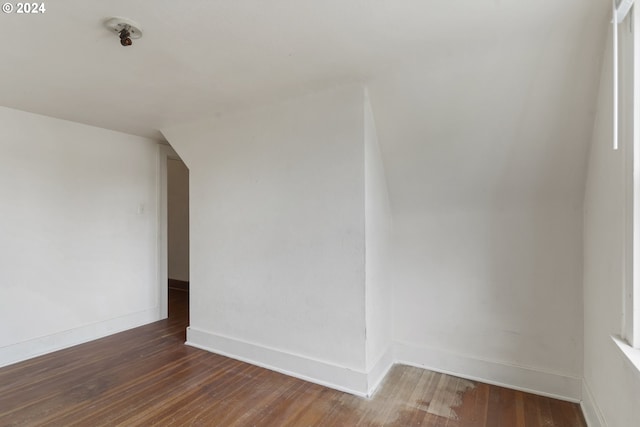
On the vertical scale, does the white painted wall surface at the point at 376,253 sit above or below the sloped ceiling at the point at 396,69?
below

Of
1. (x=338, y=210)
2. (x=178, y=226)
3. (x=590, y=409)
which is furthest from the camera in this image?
(x=178, y=226)

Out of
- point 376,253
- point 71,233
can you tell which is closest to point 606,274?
point 376,253

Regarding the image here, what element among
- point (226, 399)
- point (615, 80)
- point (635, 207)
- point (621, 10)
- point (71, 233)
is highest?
point (621, 10)

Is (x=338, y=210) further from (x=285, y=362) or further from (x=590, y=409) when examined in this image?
(x=590, y=409)

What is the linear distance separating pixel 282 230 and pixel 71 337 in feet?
8.14

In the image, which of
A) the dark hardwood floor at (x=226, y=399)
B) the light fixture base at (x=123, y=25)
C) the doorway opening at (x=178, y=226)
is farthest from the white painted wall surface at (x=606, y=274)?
the doorway opening at (x=178, y=226)

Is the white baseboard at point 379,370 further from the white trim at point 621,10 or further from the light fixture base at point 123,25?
the light fixture base at point 123,25

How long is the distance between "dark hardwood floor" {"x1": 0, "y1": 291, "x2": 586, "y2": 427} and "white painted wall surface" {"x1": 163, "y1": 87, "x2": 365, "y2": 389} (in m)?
0.27

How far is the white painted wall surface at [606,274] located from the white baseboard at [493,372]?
0.47 feet

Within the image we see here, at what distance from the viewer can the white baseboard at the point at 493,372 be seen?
220 centimetres

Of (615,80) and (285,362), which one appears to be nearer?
(615,80)

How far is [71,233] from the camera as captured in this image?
10.3 ft

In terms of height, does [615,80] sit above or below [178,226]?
above

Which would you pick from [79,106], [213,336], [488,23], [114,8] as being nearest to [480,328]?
[488,23]
